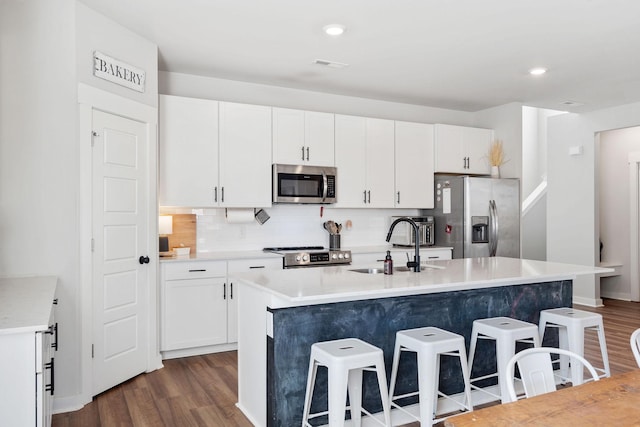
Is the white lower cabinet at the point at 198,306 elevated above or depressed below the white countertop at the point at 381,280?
below

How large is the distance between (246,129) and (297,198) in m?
0.86

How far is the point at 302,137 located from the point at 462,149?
2.13m

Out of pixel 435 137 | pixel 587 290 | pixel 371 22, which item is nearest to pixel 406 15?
pixel 371 22

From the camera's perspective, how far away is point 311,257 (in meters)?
4.80

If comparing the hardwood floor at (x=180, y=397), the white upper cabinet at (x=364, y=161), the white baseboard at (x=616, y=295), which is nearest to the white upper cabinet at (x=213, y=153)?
the white upper cabinet at (x=364, y=161)

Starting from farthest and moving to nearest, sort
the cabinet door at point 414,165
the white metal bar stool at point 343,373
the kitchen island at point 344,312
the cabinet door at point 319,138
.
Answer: the cabinet door at point 414,165 → the cabinet door at point 319,138 → the kitchen island at point 344,312 → the white metal bar stool at point 343,373

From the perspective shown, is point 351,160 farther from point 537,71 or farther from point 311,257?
point 537,71

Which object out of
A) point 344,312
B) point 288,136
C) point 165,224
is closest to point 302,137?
point 288,136

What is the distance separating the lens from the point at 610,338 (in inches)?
194

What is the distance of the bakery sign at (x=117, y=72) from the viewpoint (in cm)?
340

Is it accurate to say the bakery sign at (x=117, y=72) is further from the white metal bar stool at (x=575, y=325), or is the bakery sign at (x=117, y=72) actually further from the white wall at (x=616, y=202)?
the white wall at (x=616, y=202)

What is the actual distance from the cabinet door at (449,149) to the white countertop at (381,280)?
2.35m

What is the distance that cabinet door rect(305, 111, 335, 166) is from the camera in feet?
16.7

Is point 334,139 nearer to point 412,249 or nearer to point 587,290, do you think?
point 412,249
